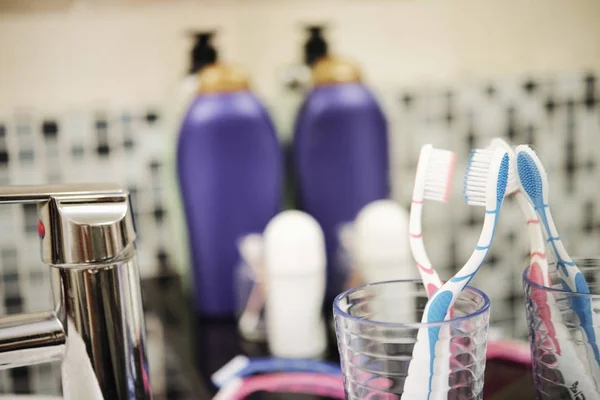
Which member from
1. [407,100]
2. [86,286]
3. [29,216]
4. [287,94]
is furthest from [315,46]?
[86,286]

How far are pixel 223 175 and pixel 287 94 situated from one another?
20 centimetres

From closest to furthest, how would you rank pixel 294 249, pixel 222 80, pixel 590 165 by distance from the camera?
pixel 294 249 < pixel 222 80 < pixel 590 165

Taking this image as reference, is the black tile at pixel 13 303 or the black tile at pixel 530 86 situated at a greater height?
the black tile at pixel 530 86

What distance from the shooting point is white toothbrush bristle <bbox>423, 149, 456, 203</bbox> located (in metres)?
0.37

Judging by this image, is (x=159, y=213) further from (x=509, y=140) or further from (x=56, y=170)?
(x=509, y=140)

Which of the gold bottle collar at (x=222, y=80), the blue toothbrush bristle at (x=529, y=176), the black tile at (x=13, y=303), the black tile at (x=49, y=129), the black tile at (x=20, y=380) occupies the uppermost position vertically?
the gold bottle collar at (x=222, y=80)

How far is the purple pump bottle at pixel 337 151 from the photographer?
80 centimetres

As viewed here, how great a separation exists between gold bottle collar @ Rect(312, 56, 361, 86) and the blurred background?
0.06 meters

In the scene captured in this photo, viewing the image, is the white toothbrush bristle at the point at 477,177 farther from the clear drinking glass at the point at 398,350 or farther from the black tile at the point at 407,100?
the black tile at the point at 407,100

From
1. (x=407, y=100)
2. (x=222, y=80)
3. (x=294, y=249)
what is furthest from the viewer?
(x=407, y=100)

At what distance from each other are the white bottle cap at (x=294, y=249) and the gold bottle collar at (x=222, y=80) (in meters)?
0.20

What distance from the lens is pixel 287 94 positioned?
922 mm

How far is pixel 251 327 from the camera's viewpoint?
Result: 30.1 inches

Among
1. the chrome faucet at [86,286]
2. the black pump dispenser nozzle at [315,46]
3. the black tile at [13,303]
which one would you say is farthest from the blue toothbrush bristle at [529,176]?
the black tile at [13,303]
